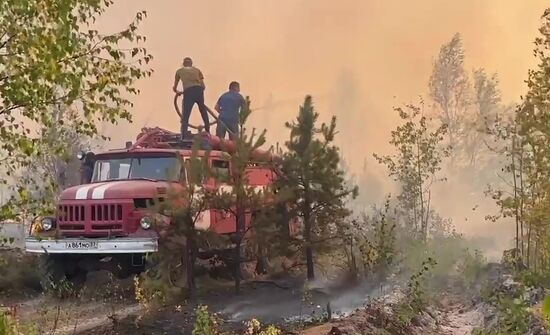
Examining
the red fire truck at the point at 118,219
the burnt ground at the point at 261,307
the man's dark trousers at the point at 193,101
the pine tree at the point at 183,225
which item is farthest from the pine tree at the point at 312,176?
the man's dark trousers at the point at 193,101

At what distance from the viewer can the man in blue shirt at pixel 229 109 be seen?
13.1 metres

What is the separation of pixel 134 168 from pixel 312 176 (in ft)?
9.81

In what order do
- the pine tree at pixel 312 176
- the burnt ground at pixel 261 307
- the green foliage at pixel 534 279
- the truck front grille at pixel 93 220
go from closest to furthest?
the burnt ground at pixel 261 307 → the truck front grille at pixel 93 220 → the pine tree at pixel 312 176 → the green foliage at pixel 534 279

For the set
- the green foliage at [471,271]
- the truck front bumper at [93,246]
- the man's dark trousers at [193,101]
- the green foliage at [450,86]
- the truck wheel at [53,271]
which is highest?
the green foliage at [450,86]

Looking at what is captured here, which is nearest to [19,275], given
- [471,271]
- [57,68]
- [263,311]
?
[263,311]

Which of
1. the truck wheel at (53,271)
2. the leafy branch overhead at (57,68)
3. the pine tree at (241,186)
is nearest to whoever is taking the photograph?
the leafy branch overhead at (57,68)

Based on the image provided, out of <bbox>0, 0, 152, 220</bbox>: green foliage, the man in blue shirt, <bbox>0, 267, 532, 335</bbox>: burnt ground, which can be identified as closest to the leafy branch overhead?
<bbox>0, 0, 152, 220</bbox>: green foliage

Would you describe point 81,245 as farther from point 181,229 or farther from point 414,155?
point 414,155

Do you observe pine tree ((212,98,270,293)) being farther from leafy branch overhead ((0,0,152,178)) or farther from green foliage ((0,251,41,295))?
green foliage ((0,251,41,295))

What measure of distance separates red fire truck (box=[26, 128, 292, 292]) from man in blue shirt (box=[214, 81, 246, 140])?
5.93ft

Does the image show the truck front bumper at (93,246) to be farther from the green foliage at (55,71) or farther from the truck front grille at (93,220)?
the green foliage at (55,71)

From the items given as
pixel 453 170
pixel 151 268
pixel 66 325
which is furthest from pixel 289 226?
pixel 453 170

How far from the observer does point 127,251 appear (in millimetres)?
9664

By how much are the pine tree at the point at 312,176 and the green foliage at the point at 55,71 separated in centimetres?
425
